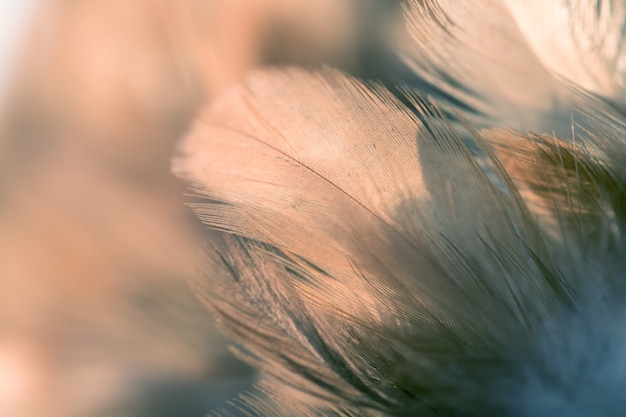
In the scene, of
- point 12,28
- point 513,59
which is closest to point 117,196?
point 12,28

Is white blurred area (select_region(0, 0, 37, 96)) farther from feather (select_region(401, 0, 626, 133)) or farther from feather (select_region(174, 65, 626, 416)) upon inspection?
feather (select_region(401, 0, 626, 133))

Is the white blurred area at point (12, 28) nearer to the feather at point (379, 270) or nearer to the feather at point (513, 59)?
the feather at point (379, 270)

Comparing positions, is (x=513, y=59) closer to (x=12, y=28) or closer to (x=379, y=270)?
(x=379, y=270)

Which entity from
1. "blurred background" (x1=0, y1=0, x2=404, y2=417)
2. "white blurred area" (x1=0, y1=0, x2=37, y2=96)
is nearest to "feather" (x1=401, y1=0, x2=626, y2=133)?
"blurred background" (x1=0, y1=0, x2=404, y2=417)

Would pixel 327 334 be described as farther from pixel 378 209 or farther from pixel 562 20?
pixel 562 20

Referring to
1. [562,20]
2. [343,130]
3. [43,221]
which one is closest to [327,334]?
[343,130]

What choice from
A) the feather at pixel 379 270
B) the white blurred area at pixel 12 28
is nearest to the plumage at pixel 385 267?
the feather at pixel 379 270
